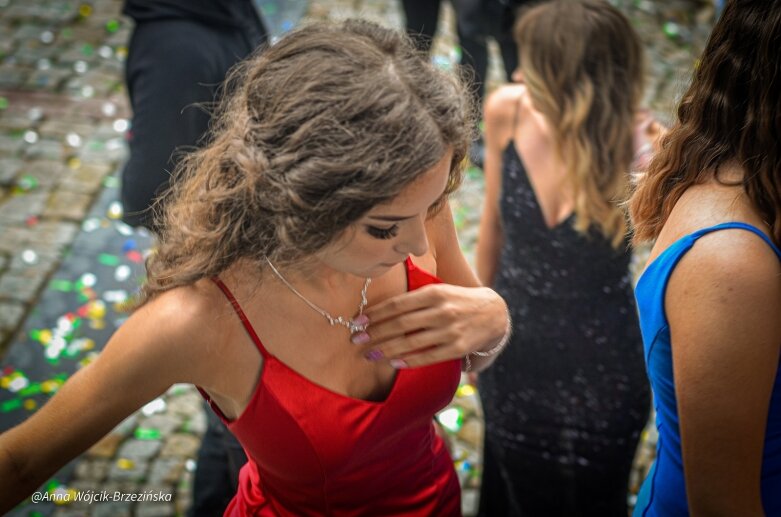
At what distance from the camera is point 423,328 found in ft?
6.64

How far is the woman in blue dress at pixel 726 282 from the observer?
1513 mm

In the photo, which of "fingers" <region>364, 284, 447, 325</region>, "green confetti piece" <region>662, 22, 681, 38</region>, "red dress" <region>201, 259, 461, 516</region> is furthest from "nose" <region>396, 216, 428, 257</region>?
"green confetti piece" <region>662, 22, 681, 38</region>

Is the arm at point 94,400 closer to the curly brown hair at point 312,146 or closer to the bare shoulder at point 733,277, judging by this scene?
the curly brown hair at point 312,146

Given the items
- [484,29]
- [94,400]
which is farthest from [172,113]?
[484,29]

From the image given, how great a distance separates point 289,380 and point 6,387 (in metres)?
2.74

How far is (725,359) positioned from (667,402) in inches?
10.3

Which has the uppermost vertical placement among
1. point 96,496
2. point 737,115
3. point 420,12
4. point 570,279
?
point 737,115

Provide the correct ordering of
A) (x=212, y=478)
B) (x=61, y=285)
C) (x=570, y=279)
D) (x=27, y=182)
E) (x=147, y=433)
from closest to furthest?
(x=570, y=279)
(x=212, y=478)
(x=147, y=433)
(x=61, y=285)
(x=27, y=182)

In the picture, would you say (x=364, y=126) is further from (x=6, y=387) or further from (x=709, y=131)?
(x=6, y=387)

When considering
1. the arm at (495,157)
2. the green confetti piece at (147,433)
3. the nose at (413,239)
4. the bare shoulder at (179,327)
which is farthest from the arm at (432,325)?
the green confetti piece at (147,433)

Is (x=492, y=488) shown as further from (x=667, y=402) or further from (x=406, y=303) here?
(x=667, y=402)

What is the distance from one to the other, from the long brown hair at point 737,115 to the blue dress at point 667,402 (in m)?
0.15

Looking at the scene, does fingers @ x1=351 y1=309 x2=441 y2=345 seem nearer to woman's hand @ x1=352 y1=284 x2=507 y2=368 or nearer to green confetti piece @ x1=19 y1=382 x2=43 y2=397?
woman's hand @ x1=352 y1=284 x2=507 y2=368

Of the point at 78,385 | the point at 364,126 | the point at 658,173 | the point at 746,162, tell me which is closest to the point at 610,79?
the point at 658,173
